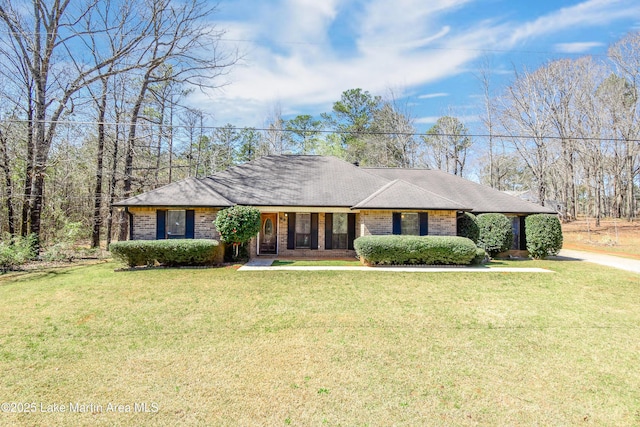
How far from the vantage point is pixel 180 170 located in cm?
2781

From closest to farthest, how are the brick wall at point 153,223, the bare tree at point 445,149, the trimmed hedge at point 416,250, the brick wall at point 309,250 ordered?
1. the trimmed hedge at point 416,250
2. the brick wall at point 153,223
3. the brick wall at point 309,250
4. the bare tree at point 445,149

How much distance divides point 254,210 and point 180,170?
714 inches

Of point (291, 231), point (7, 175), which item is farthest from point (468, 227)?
point (7, 175)

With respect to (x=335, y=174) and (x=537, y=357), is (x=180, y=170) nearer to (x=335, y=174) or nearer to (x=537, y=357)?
(x=335, y=174)

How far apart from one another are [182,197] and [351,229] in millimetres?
7737

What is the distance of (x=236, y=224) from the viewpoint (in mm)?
12344

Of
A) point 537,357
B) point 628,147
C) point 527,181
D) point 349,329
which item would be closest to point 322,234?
point 349,329

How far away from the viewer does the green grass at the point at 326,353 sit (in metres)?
3.54

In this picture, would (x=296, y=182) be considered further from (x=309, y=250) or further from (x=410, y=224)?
(x=410, y=224)

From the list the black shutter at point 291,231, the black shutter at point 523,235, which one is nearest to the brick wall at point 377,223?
the black shutter at point 291,231

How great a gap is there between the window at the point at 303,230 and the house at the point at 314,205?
48 mm

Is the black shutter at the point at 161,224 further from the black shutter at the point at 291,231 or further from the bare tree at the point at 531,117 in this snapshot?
the bare tree at the point at 531,117

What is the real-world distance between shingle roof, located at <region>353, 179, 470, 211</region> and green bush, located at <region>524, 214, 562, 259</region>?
11.5 ft

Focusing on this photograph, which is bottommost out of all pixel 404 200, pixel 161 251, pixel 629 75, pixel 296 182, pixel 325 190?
pixel 161 251
